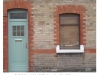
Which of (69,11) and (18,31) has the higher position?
(69,11)

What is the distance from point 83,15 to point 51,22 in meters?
1.39

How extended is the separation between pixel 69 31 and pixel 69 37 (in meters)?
0.26

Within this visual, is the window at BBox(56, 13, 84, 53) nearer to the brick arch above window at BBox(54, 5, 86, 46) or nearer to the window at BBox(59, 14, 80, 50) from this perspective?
the window at BBox(59, 14, 80, 50)

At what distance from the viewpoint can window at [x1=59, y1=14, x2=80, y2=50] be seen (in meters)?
8.41

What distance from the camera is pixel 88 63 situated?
830cm

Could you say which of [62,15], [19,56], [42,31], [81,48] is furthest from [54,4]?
[19,56]

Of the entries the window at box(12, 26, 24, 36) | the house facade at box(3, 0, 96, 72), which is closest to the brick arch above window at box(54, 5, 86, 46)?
the house facade at box(3, 0, 96, 72)

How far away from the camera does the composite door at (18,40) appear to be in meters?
8.45

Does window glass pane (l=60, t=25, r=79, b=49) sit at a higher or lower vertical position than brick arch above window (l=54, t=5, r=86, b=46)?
lower

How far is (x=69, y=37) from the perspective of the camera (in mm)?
8414

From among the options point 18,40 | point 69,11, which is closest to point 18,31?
point 18,40

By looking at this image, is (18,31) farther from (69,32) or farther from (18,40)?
(69,32)

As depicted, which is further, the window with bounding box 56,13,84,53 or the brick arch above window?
the window with bounding box 56,13,84,53

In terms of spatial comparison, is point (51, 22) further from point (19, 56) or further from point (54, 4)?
point (19, 56)
